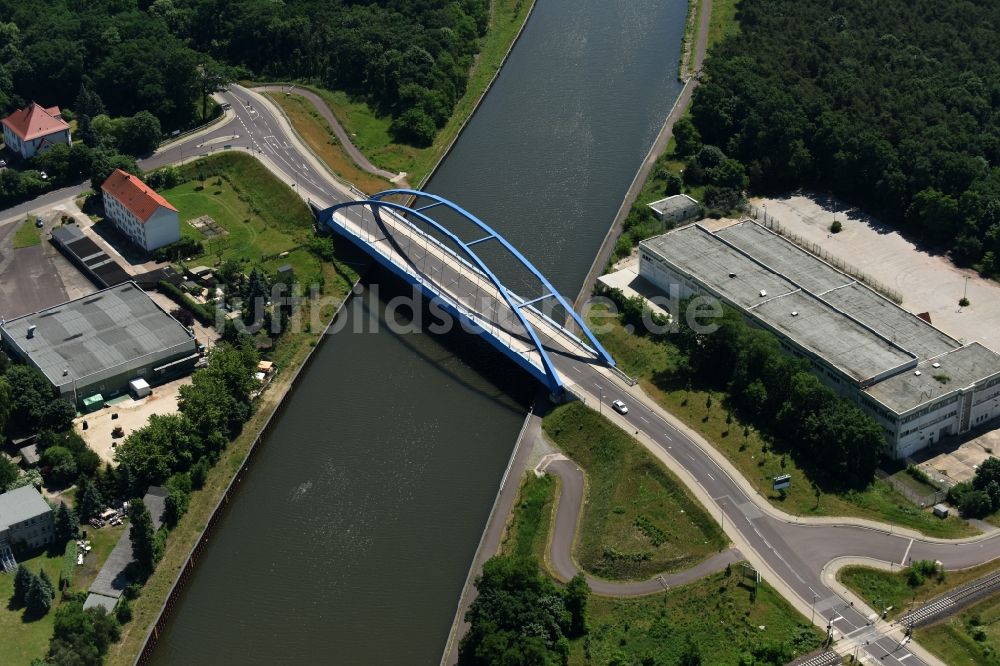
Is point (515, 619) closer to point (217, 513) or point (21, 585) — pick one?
point (217, 513)

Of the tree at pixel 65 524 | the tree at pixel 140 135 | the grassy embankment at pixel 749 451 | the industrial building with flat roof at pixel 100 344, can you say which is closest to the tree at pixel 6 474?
the tree at pixel 65 524

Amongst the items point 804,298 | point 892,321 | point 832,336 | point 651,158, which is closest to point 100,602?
point 832,336

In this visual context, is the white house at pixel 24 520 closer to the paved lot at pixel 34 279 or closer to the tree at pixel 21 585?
the tree at pixel 21 585

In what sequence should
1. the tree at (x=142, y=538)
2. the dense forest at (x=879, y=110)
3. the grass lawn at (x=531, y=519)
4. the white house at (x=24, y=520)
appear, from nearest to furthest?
the tree at (x=142, y=538) < the white house at (x=24, y=520) < the grass lawn at (x=531, y=519) < the dense forest at (x=879, y=110)

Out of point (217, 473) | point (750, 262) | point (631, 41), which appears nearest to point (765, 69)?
point (631, 41)

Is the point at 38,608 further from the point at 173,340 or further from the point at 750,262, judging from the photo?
the point at 750,262

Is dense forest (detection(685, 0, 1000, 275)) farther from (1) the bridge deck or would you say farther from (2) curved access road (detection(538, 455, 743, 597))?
(2) curved access road (detection(538, 455, 743, 597))
